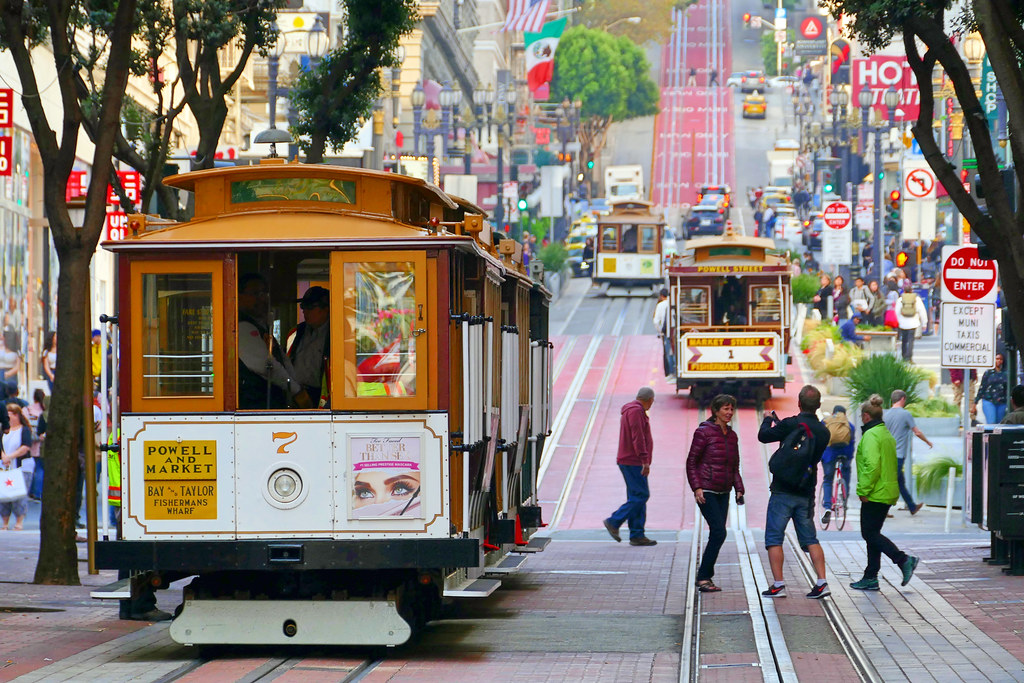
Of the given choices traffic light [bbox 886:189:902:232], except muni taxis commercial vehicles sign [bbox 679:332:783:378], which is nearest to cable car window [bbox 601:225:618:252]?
traffic light [bbox 886:189:902:232]

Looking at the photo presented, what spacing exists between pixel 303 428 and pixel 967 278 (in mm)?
10028

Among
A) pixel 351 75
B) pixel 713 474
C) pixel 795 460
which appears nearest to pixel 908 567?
pixel 795 460

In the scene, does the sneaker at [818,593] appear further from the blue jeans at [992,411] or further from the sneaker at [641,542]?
the blue jeans at [992,411]

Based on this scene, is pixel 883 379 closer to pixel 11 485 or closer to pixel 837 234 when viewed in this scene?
pixel 11 485

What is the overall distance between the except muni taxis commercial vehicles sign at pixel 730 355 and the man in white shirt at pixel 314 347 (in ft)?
70.4

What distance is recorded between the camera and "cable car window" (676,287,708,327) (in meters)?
33.8

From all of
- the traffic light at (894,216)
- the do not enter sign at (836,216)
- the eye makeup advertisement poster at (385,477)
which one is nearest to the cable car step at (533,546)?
the eye makeup advertisement poster at (385,477)

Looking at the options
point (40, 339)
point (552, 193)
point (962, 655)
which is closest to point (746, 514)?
point (962, 655)

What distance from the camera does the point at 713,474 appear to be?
606 inches

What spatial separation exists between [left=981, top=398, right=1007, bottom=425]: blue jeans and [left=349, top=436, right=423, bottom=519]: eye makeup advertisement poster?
559 inches

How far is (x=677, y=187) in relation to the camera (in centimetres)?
11506

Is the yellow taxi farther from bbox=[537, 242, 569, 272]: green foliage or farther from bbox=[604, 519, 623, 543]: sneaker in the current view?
bbox=[604, 519, 623, 543]: sneaker

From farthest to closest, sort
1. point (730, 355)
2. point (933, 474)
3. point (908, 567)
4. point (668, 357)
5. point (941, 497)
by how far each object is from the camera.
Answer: point (668, 357)
point (730, 355)
point (941, 497)
point (933, 474)
point (908, 567)

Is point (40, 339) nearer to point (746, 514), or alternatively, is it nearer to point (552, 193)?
point (746, 514)
